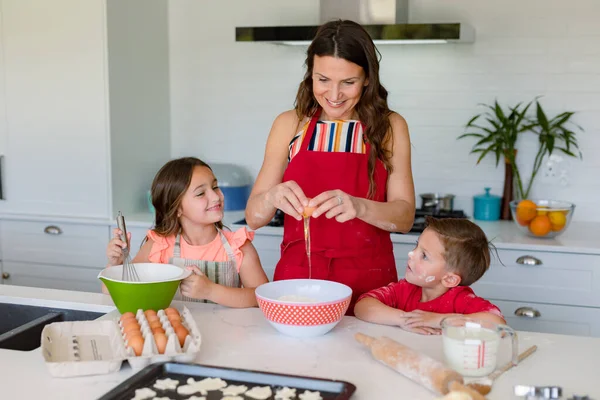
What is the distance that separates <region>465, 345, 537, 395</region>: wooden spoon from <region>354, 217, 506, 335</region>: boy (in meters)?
0.27

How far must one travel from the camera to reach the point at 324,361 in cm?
158

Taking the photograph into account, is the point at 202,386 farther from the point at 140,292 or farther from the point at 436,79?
the point at 436,79

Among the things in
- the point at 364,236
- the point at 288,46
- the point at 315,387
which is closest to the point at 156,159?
the point at 288,46

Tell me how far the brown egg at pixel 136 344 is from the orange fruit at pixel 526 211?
7.18 ft

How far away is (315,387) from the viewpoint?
4.53 feet

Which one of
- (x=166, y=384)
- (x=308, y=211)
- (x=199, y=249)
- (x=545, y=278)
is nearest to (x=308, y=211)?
(x=308, y=211)

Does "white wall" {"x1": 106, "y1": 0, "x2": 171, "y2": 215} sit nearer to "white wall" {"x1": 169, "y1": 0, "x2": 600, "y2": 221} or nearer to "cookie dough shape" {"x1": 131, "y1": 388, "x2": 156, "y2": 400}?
"white wall" {"x1": 169, "y1": 0, "x2": 600, "y2": 221}

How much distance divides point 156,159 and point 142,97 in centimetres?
36

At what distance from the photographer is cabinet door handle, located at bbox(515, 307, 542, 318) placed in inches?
124

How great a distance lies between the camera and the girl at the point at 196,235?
227cm

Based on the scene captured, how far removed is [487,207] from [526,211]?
41 centimetres

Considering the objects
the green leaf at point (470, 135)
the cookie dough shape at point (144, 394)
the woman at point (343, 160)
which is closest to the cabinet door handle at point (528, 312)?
the green leaf at point (470, 135)

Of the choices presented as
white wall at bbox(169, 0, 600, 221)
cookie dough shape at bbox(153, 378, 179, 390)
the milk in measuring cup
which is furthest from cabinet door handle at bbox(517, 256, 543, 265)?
cookie dough shape at bbox(153, 378, 179, 390)

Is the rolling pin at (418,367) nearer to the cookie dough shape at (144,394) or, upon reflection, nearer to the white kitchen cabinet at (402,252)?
the cookie dough shape at (144,394)
